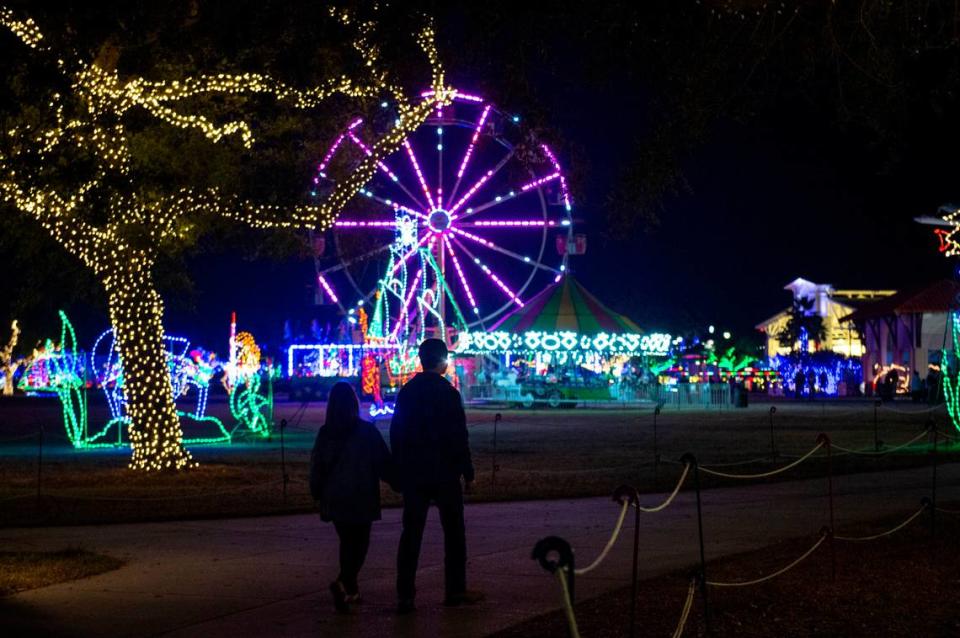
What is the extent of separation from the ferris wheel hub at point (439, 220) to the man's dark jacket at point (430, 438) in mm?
33002

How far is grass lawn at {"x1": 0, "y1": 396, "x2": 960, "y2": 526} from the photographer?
51.9 ft

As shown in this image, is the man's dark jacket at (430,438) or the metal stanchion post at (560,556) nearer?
the metal stanchion post at (560,556)

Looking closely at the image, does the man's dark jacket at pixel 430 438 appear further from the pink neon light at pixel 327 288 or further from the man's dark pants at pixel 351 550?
the pink neon light at pixel 327 288

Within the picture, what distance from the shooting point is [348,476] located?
8602 millimetres

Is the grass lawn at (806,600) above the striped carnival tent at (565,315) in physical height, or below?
below

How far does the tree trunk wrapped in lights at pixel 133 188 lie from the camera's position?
51.6 ft

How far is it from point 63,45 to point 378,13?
5.69 metres

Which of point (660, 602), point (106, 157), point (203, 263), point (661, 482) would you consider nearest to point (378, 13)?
point (660, 602)

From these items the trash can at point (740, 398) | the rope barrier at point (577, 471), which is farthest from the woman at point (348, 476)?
the trash can at point (740, 398)

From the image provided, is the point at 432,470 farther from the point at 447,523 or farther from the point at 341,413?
the point at 341,413

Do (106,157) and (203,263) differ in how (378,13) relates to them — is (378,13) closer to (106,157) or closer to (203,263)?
(106,157)

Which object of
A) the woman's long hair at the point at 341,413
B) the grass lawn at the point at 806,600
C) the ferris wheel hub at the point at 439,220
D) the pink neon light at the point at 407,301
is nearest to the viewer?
the grass lawn at the point at 806,600

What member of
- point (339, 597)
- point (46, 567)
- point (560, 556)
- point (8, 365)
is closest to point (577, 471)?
point (46, 567)

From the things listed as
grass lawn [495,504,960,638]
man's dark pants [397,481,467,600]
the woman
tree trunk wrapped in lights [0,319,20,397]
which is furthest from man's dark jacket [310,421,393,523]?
tree trunk wrapped in lights [0,319,20,397]
